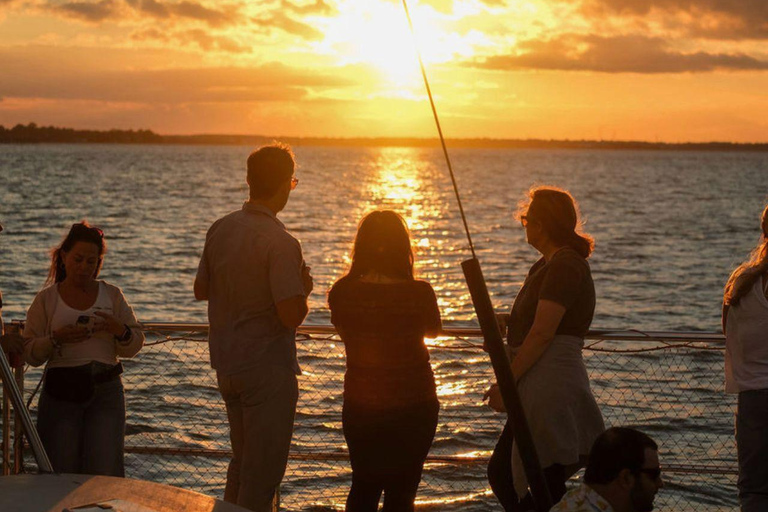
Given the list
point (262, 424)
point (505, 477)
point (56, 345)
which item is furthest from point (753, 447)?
point (56, 345)

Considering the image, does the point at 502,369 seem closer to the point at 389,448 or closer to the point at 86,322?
the point at 389,448

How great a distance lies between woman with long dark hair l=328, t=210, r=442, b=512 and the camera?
4.58 meters

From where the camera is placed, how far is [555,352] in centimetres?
480

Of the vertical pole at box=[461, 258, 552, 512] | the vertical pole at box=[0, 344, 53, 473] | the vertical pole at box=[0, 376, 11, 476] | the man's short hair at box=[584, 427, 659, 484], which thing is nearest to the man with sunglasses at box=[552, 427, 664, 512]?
the man's short hair at box=[584, 427, 659, 484]

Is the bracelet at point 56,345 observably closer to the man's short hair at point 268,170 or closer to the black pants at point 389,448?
the man's short hair at point 268,170

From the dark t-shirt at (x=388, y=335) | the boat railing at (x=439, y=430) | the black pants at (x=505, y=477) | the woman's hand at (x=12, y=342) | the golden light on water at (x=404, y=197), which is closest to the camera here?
the dark t-shirt at (x=388, y=335)

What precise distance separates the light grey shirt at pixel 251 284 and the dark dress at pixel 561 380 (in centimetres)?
99

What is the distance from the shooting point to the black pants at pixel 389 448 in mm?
4621

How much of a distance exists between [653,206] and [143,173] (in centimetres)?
5706

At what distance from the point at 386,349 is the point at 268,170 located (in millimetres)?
918

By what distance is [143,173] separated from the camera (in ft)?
367

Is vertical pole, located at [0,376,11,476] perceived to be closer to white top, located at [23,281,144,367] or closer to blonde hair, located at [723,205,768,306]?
white top, located at [23,281,144,367]

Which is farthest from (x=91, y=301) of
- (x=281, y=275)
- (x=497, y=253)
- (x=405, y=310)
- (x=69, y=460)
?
(x=497, y=253)

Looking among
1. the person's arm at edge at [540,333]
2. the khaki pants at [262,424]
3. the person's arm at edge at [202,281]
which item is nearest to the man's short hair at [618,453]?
the person's arm at edge at [540,333]
